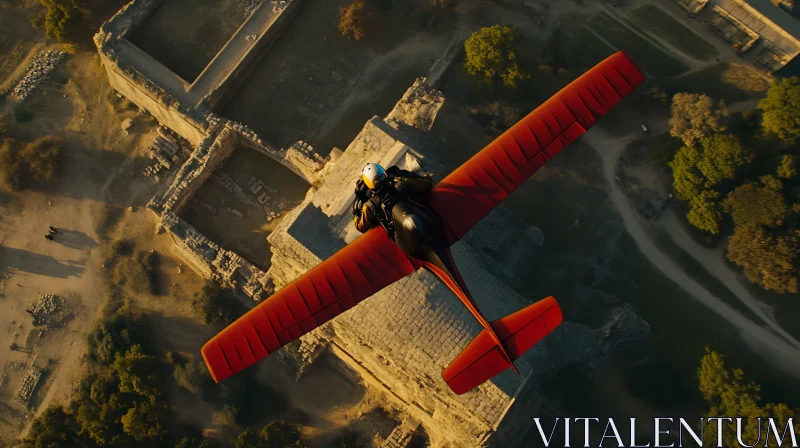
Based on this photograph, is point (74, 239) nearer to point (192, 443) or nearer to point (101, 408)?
point (101, 408)

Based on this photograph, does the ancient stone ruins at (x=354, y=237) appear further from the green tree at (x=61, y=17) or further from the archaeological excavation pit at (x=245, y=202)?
the green tree at (x=61, y=17)

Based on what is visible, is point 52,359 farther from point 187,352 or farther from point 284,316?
point 284,316

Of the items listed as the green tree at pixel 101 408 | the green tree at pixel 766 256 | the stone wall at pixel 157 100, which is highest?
the green tree at pixel 766 256

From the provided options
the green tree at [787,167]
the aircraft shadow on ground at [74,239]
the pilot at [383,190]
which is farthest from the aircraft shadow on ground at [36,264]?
the green tree at [787,167]

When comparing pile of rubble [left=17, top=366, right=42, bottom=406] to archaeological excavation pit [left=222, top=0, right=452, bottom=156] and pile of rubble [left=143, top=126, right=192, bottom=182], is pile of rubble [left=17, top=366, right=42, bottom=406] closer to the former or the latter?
pile of rubble [left=143, top=126, right=192, bottom=182]

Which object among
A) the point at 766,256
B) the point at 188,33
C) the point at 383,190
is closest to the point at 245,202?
the point at 188,33

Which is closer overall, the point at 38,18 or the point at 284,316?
the point at 284,316

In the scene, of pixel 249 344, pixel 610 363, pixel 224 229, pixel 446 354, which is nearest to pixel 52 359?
pixel 224 229
